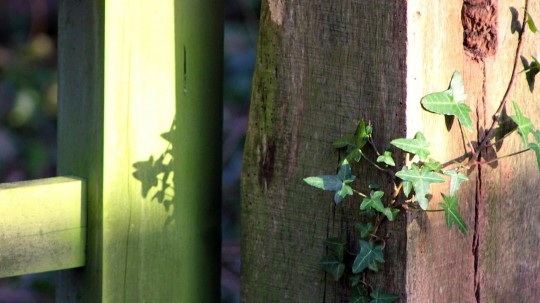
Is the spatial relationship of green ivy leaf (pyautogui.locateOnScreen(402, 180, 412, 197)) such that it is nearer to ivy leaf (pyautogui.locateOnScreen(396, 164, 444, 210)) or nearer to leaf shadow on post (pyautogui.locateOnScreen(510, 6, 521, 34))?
ivy leaf (pyautogui.locateOnScreen(396, 164, 444, 210))

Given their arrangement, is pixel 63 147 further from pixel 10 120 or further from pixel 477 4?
pixel 10 120

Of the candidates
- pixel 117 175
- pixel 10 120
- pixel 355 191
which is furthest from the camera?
pixel 10 120

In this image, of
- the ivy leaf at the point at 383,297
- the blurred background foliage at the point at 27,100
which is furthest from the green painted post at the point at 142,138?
the blurred background foliage at the point at 27,100

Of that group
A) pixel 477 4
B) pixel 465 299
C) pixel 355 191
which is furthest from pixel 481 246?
pixel 477 4

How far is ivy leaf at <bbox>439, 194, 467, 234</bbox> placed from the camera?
4.81 ft

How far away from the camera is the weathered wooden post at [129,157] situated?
156 centimetres

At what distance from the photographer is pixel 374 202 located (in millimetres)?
1441

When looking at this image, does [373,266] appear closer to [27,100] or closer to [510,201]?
[510,201]

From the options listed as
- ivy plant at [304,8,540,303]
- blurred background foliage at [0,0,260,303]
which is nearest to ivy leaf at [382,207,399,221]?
ivy plant at [304,8,540,303]

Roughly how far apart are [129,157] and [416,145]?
482mm

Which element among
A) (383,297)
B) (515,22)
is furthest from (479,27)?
(383,297)

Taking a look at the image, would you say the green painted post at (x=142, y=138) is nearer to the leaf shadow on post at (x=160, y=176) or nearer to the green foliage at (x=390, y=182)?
the leaf shadow on post at (x=160, y=176)

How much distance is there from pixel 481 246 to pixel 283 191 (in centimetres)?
35

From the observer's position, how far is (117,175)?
1.58 m
